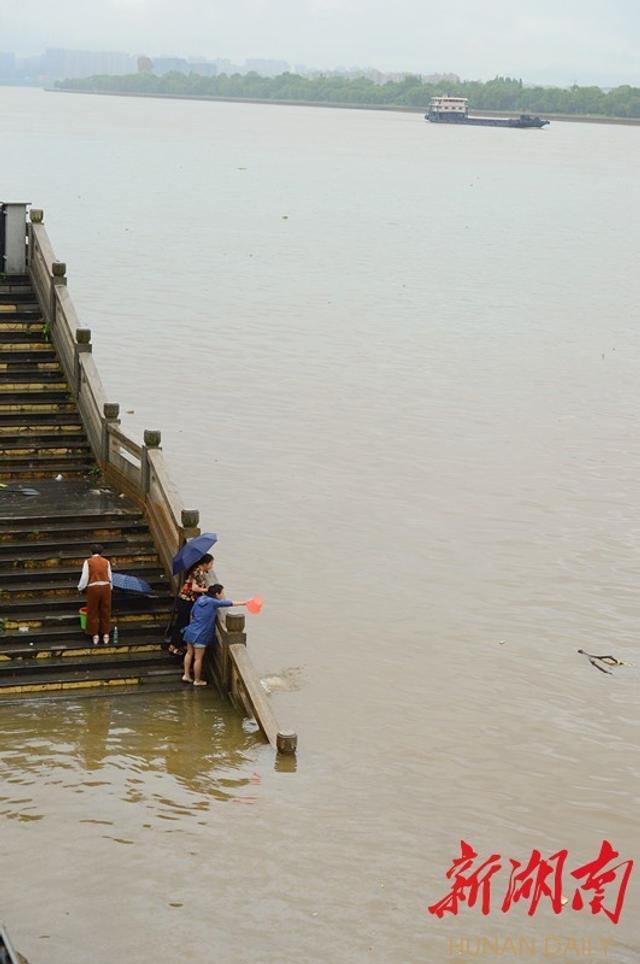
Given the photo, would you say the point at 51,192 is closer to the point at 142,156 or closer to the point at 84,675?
the point at 142,156

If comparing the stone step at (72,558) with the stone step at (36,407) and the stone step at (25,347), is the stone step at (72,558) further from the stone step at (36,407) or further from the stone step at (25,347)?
the stone step at (25,347)

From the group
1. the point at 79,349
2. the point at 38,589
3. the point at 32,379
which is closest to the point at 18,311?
the point at 32,379

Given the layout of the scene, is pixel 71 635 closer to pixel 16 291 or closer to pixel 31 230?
pixel 16 291

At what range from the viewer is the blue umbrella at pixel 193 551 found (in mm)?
19328

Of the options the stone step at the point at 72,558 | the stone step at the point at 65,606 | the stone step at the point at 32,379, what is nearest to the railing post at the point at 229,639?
the stone step at the point at 65,606

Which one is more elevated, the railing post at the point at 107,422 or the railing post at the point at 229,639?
the railing post at the point at 107,422

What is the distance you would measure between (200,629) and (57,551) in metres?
2.66

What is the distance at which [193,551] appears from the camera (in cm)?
1938

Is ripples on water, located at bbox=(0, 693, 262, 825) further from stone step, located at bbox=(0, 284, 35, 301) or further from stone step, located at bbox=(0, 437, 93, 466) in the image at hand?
stone step, located at bbox=(0, 284, 35, 301)

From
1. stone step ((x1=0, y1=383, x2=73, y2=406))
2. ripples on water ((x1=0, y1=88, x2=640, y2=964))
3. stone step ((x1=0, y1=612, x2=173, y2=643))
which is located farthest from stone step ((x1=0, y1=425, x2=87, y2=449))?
stone step ((x1=0, y1=612, x2=173, y2=643))

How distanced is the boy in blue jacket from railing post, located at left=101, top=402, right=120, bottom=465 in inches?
165

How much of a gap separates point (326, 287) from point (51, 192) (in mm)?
30812

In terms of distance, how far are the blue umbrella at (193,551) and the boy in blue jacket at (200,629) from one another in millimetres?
417

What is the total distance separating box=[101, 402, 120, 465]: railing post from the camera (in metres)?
22.6
